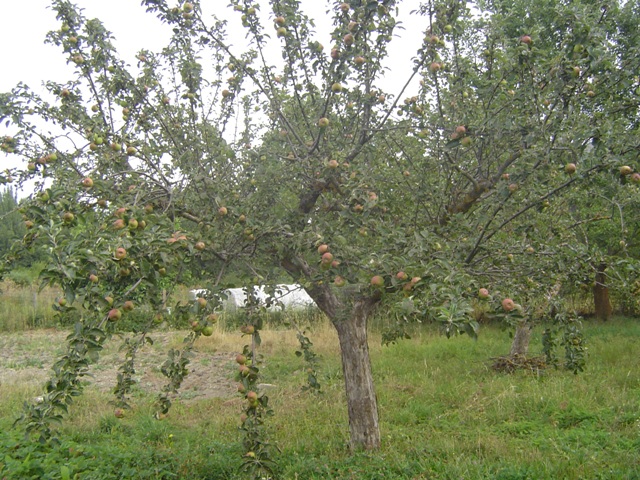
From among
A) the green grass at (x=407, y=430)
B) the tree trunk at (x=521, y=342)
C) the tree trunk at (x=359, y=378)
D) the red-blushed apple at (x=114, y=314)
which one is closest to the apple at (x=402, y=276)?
the red-blushed apple at (x=114, y=314)

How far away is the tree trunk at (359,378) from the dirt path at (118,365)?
8.41 feet

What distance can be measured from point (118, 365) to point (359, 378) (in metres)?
5.61

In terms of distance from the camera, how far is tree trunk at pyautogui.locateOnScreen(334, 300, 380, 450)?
3.88 m

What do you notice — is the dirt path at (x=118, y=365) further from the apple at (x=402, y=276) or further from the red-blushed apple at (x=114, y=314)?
the apple at (x=402, y=276)

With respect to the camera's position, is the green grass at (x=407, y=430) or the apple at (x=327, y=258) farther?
the green grass at (x=407, y=430)

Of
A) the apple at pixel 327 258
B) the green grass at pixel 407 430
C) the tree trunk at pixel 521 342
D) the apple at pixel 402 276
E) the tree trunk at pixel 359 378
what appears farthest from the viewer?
the tree trunk at pixel 521 342

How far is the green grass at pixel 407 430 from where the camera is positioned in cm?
371

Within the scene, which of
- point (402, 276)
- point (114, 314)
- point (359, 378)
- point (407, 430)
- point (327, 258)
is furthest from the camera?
point (407, 430)

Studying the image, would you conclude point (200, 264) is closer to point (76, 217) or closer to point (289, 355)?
point (76, 217)

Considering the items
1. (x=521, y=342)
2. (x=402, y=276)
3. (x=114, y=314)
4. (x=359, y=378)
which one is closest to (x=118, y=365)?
(x=359, y=378)

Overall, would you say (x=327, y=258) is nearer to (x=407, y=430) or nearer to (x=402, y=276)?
(x=402, y=276)

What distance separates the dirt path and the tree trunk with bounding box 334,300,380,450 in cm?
256

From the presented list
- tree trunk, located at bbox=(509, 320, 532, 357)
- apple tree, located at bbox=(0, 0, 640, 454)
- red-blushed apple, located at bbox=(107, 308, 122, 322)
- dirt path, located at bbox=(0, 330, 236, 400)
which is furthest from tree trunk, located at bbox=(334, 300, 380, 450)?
tree trunk, located at bbox=(509, 320, 532, 357)

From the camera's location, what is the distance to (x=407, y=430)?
468 centimetres
